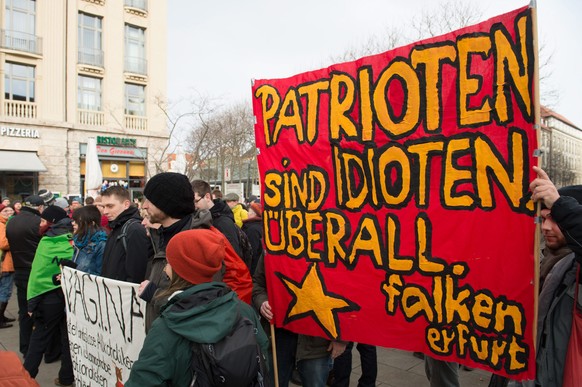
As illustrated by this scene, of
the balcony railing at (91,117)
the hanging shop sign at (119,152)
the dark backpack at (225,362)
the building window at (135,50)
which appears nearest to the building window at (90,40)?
the building window at (135,50)

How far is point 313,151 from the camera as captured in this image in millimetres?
2871

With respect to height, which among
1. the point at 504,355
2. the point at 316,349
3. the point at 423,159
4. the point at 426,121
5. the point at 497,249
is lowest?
the point at 316,349

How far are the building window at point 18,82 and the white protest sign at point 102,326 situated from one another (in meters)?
20.3

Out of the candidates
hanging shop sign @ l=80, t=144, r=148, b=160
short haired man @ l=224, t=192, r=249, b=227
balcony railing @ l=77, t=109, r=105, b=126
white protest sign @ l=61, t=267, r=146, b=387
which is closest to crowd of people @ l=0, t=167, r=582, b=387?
white protest sign @ l=61, t=267, r=146, b=387

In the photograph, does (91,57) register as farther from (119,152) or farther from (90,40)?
(119,152)

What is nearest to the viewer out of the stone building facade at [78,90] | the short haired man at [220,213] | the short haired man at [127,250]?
the short haired man at [127,250]

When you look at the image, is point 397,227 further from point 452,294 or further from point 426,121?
point 426,121

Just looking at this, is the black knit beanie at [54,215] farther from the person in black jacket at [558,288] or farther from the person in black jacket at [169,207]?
the person in black jacket at [558,288]

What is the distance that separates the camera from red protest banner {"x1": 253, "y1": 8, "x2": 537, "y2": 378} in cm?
214

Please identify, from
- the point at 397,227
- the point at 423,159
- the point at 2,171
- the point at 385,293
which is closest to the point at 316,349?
the point at 385,293

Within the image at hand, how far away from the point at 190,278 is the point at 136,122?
78.3 ft

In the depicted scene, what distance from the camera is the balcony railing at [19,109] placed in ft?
64.5

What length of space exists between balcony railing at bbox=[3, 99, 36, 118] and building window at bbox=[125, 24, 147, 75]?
5.59 m

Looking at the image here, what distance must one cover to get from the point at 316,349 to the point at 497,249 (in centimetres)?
146
